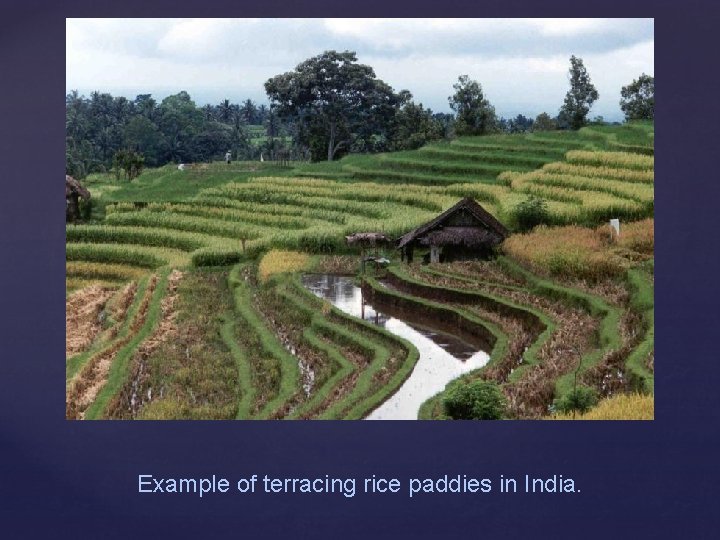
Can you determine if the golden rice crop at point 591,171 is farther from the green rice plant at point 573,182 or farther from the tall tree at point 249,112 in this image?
the tall tree at point 249,112

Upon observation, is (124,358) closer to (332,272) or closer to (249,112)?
(332,272)

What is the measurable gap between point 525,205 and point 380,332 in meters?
1.27

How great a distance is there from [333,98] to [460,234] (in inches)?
49.8

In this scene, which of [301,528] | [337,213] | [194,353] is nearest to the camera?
[301,528]

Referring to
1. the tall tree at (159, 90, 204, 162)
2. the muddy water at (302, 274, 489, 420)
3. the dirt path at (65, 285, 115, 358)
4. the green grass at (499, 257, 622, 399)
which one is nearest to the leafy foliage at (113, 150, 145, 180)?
the tall tree at (159, 90, 204, 162)

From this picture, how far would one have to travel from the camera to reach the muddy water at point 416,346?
802cm

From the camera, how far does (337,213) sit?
9070mm

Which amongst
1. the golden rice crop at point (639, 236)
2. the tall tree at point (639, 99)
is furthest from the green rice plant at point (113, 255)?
the tall tree at point (639, 99)

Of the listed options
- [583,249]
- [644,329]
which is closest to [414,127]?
[583,249]

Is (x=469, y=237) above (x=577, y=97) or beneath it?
beneath

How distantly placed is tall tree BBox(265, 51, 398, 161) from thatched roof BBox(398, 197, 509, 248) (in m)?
0.78

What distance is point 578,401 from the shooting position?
312 inches
